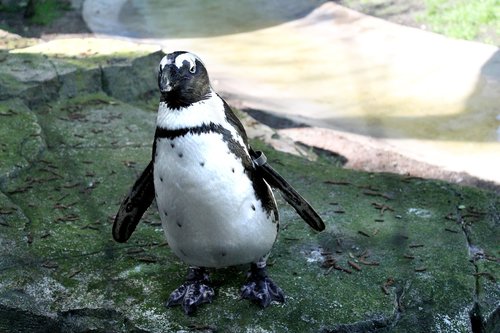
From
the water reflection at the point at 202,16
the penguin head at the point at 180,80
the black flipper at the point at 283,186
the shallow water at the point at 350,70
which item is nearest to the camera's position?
the penguin head at the point at 180,80

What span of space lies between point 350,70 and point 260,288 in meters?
5.44

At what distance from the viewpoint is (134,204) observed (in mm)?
2729

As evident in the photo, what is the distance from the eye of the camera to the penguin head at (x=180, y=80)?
2297mm

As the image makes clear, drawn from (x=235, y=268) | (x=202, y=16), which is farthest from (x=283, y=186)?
(x=202, y=16)

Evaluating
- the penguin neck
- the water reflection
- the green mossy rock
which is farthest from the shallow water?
the penguin neck

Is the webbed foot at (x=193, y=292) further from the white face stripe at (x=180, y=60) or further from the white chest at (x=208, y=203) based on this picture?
the white face stripe at (x=180, y=60)

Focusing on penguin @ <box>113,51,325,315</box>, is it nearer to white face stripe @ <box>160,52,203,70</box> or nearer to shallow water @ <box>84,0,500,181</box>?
white face stripe @ <box>160,52,203,70</box>

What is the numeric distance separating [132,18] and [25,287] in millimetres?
8501

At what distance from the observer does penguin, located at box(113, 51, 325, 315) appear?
91.8 inches

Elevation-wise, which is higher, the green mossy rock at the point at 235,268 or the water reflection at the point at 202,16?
the green mossy rock at the point at 235,268

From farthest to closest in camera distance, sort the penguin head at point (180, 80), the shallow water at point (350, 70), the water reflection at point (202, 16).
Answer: the water reflection at point (202, 16) < the shallow water at point (350, 70) < the penguin head at point (180, 80)

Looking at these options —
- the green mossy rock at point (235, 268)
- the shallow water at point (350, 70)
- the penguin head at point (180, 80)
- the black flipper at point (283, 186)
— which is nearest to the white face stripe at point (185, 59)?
the penguin head at point (180, 80)

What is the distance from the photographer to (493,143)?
5.77 m

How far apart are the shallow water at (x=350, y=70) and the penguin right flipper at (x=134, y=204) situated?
3.23 m
